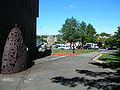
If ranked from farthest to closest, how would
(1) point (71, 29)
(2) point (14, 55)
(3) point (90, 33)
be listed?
(3) point (90, 33) < (1) point (71, 29) < (2) point (14, 55)

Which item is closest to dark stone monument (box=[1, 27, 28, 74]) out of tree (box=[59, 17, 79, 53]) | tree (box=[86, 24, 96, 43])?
tree (box=[59, 17, 79, 53])

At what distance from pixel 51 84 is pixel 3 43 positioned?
17.2ft

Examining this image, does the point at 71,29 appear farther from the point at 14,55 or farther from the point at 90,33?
the point at 14,55

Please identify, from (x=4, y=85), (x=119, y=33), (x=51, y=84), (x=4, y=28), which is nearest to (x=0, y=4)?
(x=4, y=28)

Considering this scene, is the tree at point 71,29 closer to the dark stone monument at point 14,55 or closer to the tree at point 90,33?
the tree at point 90,33

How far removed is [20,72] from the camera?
10016 millimetres

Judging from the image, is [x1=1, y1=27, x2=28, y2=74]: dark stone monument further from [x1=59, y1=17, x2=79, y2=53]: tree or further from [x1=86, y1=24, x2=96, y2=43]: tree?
[x1=86, y1=24, x2=96, y2=43]: tree

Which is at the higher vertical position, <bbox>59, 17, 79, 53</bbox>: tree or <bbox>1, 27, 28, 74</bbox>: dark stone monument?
<bbox>59, 17, 79, 53</bbox>: tree

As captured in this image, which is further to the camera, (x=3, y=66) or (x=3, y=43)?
(x=3, y=43)

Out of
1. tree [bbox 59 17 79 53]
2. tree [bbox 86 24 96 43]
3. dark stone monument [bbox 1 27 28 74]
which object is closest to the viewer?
dark stone monument [bbox 1 27 28 74]

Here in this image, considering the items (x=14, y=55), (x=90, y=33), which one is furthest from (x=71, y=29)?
(x=14, y=55)

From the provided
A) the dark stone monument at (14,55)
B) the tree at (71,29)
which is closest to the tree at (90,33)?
the tree at (71,29)

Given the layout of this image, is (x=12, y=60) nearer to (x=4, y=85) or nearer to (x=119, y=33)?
(x=4, y=85)

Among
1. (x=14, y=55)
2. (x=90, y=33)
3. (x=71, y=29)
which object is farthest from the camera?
(x=90, y=33)
